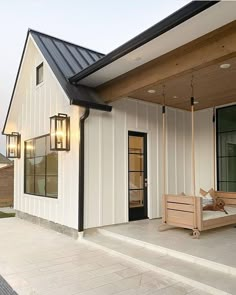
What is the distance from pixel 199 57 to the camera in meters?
3.99

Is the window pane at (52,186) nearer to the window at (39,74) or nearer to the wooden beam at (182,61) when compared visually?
the wooden beam at (182,61)

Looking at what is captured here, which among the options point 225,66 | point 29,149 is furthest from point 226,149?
point 29,149

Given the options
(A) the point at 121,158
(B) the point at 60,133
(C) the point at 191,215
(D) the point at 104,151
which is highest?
(B) the point at 60,133

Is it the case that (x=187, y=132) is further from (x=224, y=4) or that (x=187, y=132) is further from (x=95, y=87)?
(x=224, y=4)

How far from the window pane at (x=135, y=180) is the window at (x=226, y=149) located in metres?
2.19

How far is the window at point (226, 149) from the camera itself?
723cm

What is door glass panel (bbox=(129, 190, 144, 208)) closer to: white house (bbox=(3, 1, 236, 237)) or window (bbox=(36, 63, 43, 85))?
white house (bbox=(3, 1, 236, 237))

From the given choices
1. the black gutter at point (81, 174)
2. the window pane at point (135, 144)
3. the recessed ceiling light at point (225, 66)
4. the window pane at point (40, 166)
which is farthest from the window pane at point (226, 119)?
the window pane at point (40, 166)

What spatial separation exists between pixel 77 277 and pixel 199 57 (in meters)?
3.44

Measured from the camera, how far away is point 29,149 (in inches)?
324

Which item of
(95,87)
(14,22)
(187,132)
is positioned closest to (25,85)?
(95,87)

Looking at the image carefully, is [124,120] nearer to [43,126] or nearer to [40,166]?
[43,126]

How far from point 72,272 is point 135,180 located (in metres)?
3.15

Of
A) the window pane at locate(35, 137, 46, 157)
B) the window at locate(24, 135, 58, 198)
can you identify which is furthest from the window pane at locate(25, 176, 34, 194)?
the window pane at locate(35, 137, 46, 157)
